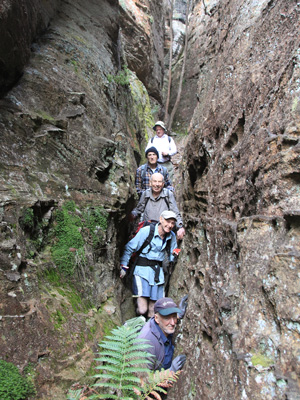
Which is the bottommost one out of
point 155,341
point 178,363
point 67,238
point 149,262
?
point 178,363

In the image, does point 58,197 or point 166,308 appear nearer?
point 166,308

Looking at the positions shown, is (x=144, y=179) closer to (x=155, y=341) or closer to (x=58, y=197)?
(x=58, y=197)

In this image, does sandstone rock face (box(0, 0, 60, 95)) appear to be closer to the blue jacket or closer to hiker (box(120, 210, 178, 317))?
hiker (box(120, 210, 178, 317))

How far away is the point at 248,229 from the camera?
9.50 feet

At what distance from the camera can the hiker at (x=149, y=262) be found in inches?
187

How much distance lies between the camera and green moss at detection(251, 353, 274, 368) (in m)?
2.07

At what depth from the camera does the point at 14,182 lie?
3545 millimetres

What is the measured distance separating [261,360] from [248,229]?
1.22m

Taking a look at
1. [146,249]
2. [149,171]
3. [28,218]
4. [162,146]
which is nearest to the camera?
[28,218]

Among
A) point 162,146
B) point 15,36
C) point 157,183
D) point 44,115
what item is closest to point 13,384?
point 44,115

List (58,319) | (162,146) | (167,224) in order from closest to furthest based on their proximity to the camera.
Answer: (58,319) < (167,224) < (162,146)

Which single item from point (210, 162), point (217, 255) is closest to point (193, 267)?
point (217, 255)

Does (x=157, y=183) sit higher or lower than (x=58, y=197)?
higher

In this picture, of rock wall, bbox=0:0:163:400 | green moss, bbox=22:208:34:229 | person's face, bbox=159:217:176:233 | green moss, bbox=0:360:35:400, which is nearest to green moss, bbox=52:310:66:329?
rock wall, bbox=0:0:163:400
